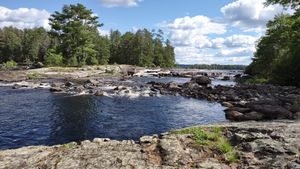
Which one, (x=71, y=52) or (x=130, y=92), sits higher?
(x=71, y=52)

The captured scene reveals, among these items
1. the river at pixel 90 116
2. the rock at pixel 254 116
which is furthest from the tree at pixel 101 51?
the rock at pixel 254 116

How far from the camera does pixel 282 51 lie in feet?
216

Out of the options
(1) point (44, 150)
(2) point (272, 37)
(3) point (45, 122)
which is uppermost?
(2) point (272, 37)

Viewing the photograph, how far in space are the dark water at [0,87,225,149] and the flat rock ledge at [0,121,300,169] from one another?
35.0 feet

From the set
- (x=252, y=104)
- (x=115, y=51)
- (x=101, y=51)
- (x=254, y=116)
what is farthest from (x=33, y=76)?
(x=115, y=51)

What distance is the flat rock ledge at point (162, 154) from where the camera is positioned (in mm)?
12070

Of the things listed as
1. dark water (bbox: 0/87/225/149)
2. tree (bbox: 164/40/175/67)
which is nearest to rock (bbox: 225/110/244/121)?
dark water (bbox: 0/87/225/149)

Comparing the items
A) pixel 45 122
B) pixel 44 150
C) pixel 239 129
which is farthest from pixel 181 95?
pixel 44 150

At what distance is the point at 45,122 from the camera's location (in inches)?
1196

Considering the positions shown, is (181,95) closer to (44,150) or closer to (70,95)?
(70,95)

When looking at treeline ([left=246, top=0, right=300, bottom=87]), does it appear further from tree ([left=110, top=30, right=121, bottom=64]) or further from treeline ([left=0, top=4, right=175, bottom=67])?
tree ([left=110, top=30, right=121, bottom=64])

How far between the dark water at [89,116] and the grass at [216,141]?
9672mm

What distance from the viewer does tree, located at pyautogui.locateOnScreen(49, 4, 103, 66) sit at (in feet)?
317

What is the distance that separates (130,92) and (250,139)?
125ft
